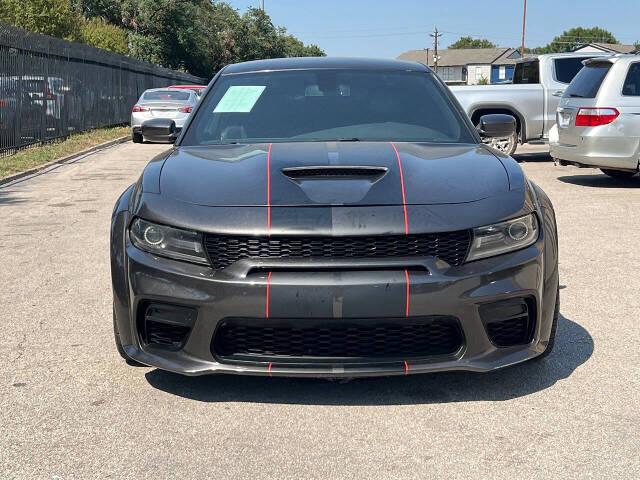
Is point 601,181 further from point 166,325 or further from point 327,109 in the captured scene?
point 166,325

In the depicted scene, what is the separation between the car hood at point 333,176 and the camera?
3502 mm

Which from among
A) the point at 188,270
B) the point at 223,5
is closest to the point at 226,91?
the point at 188,270

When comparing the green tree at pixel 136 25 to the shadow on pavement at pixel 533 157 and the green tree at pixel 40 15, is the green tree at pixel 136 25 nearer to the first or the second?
the green tree at pixel 40 15

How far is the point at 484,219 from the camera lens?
136 inches

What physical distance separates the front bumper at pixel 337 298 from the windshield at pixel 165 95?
1993cm

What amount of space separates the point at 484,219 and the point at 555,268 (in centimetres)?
53

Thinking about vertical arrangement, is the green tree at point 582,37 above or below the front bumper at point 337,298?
above

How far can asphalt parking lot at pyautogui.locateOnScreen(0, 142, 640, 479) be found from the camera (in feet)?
9.98

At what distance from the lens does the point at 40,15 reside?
128 feet

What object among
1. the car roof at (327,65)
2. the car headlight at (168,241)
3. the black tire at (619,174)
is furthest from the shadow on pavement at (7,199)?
the black tire at (619,174)

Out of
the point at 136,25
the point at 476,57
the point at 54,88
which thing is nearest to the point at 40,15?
the point at 136,25

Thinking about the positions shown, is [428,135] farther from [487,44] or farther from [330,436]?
[487,44]

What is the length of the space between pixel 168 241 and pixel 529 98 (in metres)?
13.3

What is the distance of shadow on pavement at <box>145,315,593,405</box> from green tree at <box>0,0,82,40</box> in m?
37.6
